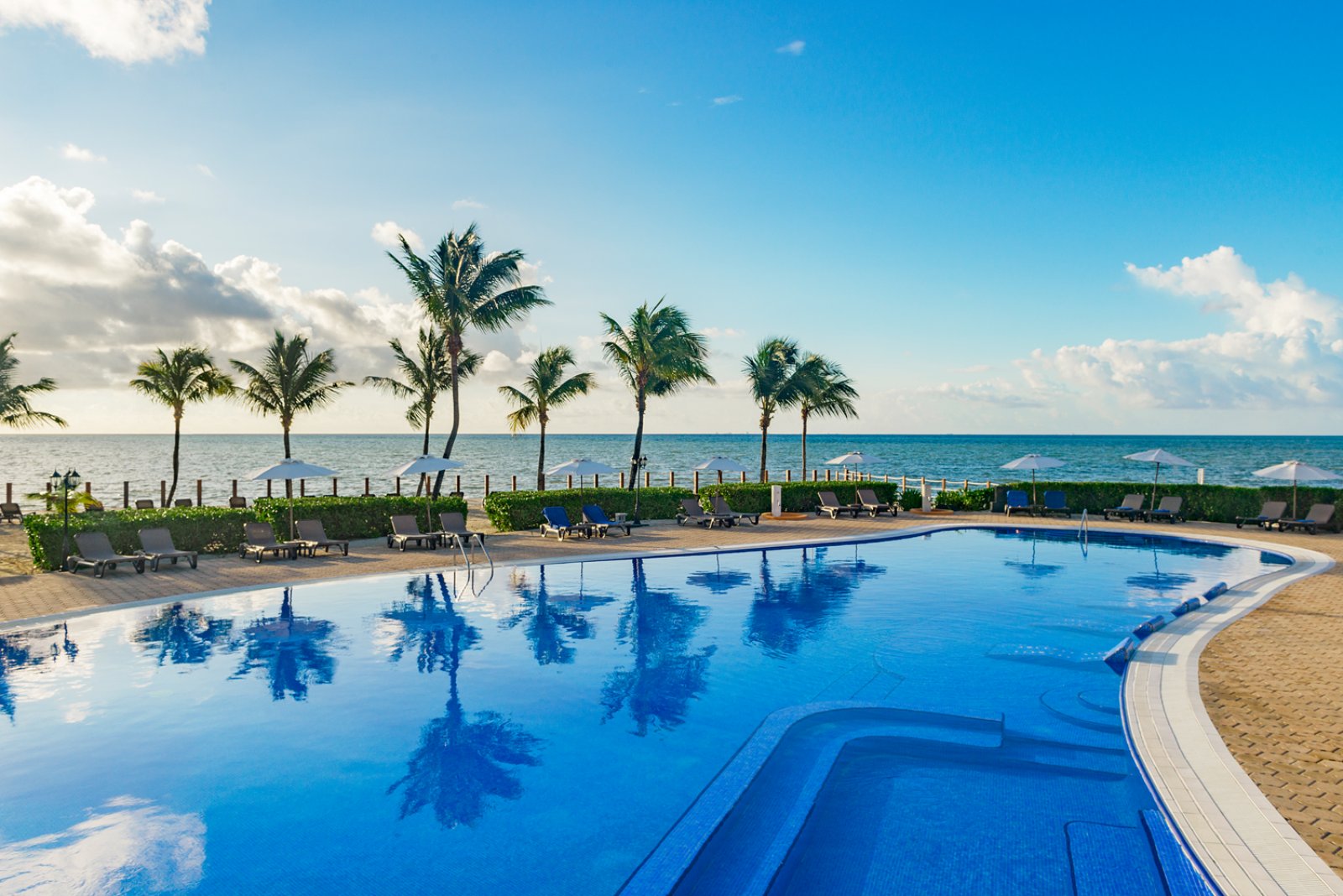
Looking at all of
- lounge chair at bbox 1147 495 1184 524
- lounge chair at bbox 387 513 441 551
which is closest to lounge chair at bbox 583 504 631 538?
lounge chair at bbox 387 513 441 551

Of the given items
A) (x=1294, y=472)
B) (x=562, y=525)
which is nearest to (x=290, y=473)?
(x=562, y=525)

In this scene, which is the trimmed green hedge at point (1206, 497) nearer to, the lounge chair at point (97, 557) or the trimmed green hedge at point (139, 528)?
the trimmed green hedge at point (139, 528)

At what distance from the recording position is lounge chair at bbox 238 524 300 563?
18.2m

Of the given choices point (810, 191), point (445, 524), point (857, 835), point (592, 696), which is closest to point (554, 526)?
point (445, 524)

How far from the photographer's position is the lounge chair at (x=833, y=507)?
2838cm

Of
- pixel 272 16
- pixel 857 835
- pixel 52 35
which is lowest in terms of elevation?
pixel 857 835

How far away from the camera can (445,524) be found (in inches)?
806

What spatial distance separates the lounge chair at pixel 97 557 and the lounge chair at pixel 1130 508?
2906cm

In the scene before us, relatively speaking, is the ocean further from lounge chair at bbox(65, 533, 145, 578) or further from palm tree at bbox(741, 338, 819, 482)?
lounge chair at bbox(65, 533, 145, 578)

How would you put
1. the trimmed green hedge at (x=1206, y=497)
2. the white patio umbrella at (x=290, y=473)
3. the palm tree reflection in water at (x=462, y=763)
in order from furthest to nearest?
the trimmed green hedge at (x=1206, y=497), the white patio umbrella at (x=290, y=473), the palm tree reflection in water at (x=462, y=763)

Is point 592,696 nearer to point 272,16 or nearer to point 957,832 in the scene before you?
point 957,832

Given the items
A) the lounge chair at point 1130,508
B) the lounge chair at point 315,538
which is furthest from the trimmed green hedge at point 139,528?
the lounge chair at point 1130,508

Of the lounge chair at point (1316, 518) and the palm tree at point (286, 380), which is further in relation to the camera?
the palm tree at point (286, 380)

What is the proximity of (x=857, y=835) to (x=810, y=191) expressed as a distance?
77.3ft
